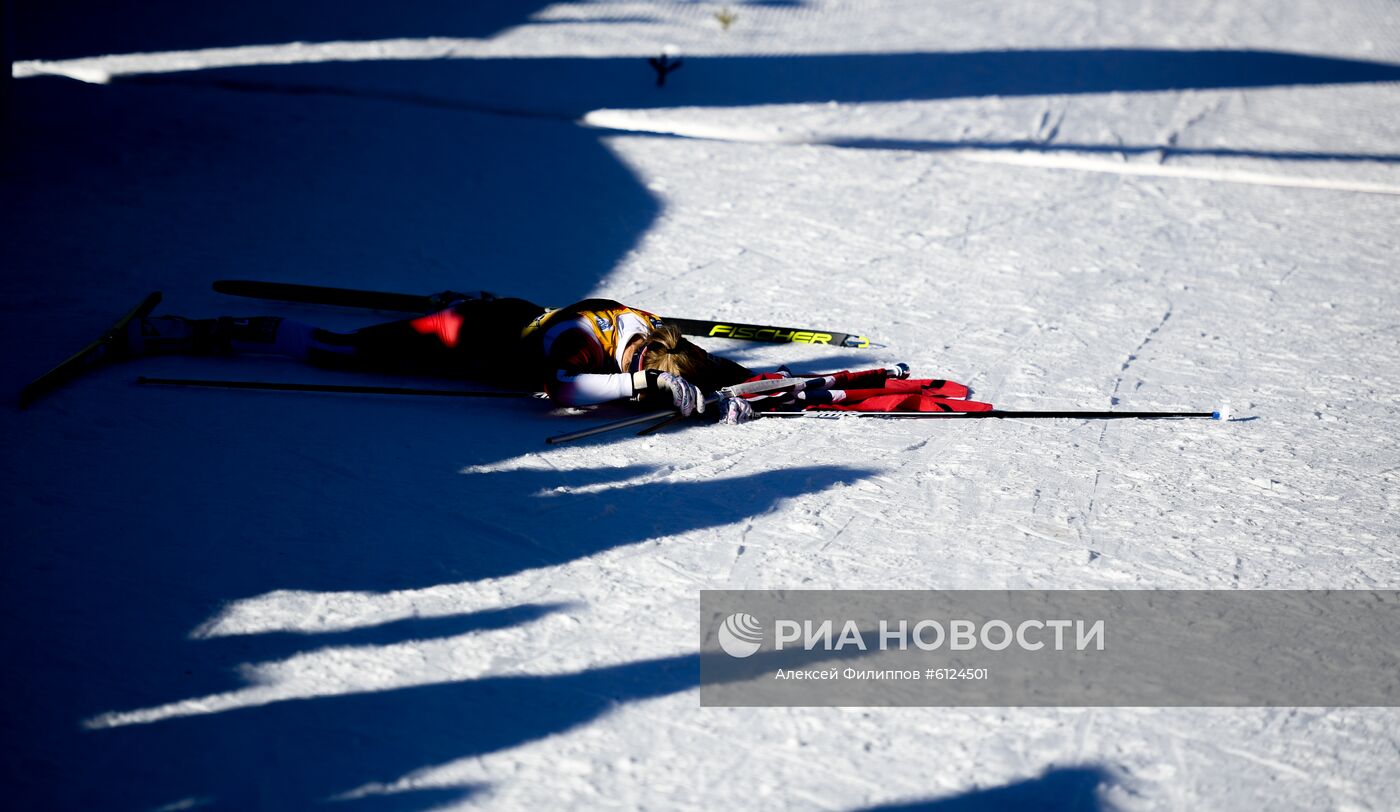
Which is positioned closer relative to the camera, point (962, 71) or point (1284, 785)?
point (1284, 785)

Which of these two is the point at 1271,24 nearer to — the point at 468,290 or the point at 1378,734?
the point at 468,290

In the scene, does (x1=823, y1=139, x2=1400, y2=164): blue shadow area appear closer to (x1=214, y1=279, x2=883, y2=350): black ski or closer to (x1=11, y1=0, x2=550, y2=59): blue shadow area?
(x1=214, y1=279, x2=883, y2=350): black ski

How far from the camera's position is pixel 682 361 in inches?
180

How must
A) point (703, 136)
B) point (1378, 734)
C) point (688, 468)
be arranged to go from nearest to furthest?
point (1378, 734) → point (688, 468) → point (703, 136)

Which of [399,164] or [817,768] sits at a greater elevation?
[399,164]

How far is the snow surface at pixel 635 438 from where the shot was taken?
2869 millimetres

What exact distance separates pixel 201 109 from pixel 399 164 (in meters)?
1.60

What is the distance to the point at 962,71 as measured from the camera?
34.7 ft

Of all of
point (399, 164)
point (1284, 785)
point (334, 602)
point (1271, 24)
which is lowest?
point (1284, 785)

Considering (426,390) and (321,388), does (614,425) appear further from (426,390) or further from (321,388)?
(321,388)

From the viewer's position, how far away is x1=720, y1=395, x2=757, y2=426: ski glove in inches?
180

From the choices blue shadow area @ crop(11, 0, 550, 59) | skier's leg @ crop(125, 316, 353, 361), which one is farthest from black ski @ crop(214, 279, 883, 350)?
blue shadow area @ crop(11, 0, 550, 59)

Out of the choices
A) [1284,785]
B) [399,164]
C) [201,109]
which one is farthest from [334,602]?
[201,109]

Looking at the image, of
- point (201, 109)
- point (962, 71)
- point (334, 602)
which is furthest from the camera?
point (962, 71)
